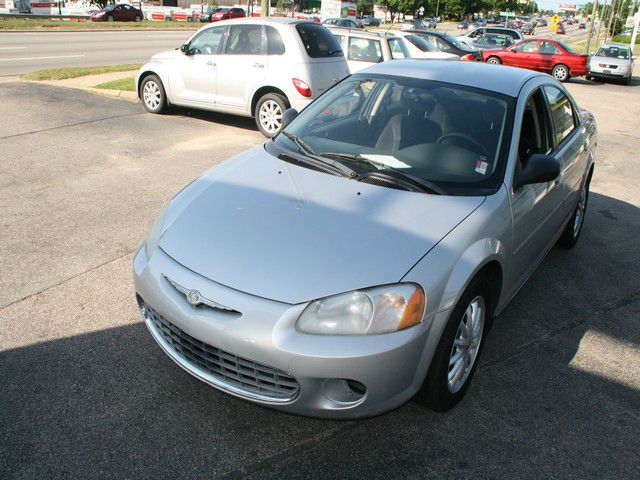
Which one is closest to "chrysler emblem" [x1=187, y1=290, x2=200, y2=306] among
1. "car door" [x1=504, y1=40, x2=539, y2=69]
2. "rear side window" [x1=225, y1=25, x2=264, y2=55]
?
"rear side window" [x1=225, y1=25, x2=264, y2=55]

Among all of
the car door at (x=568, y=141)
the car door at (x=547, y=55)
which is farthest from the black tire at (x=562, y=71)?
A: the car door at (x=568, y=141)

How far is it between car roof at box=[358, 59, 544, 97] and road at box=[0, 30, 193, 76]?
Result: 12.8 m

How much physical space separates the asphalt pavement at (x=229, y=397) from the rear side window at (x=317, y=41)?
14.8 feet

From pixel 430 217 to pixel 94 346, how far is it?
2106 millimetres

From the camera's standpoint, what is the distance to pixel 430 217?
3031 mm

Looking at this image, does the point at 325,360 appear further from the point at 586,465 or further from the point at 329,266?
the point at 586,465

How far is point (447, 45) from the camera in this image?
17312 mm

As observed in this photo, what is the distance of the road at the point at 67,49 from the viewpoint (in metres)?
16.4

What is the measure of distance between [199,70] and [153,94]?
1098 mm

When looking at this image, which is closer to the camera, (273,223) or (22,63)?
(273,223)

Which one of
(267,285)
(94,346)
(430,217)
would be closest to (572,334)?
(430,217)

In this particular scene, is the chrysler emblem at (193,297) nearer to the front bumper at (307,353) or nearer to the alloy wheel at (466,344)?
the front bumper at (307,353)

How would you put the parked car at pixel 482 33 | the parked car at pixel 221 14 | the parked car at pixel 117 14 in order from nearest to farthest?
the parked car at pixel 482 33 → the parked car at pixel 117 14 → the parked car at pixel 221 14

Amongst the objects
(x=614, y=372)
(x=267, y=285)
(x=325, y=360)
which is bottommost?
(x=614, y=372)
